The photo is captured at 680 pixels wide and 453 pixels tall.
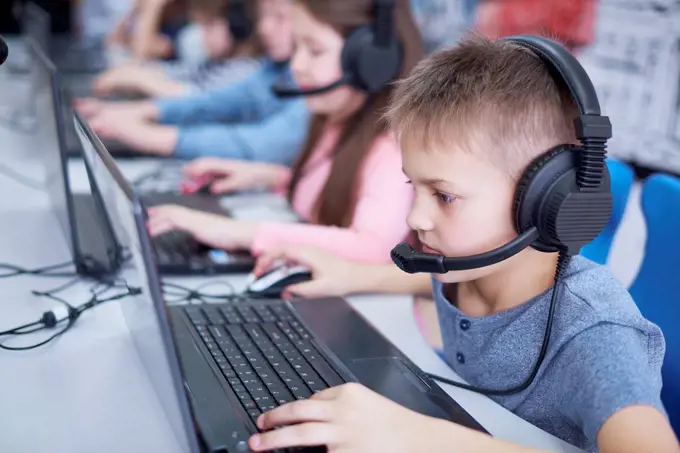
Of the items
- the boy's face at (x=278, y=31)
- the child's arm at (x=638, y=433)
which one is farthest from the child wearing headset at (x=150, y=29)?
the child's arm at (x=638, y=433)

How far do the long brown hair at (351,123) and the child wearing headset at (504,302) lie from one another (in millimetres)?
398

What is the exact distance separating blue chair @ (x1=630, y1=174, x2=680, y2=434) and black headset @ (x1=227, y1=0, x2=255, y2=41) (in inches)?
83.3

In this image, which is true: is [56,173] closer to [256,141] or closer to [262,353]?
[262,353]

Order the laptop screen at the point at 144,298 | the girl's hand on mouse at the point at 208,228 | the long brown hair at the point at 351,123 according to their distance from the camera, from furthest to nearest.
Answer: the long brown hair at the point at 351,123 < the girl's hand on mouse at the point at 208,228 < the laptop screen at the point at 144,298

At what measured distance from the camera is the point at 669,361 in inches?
35.8

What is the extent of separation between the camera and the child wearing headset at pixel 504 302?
626mm

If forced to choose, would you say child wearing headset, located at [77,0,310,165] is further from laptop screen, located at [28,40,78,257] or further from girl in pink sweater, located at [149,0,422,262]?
laptop screen, located at [28,40,78,257]

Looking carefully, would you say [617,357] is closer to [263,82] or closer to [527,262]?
[527,262]

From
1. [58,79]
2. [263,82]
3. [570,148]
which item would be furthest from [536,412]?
[263,82]

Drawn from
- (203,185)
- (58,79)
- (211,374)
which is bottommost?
(203,185)

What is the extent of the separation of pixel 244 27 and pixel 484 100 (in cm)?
224

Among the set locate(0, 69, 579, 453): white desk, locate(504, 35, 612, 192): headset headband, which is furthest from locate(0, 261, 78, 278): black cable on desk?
locate(504, 35, 612, 192): headset headband

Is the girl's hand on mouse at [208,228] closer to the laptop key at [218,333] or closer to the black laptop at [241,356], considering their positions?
the black laptop at [241,356]

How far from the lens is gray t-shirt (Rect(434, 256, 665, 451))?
2.09 feet
